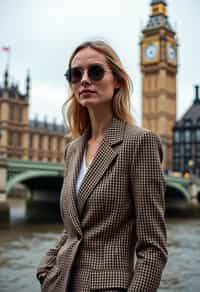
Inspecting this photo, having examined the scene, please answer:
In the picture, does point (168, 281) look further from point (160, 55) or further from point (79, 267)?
point (160, 55)

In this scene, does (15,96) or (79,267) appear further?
(15,96)

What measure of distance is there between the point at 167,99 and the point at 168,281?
141 ft

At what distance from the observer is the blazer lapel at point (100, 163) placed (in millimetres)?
1369

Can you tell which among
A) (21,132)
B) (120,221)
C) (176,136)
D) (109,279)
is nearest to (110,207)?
(120,221)

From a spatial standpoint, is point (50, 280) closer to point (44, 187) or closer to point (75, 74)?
point (75, 74)

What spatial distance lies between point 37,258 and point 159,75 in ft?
135

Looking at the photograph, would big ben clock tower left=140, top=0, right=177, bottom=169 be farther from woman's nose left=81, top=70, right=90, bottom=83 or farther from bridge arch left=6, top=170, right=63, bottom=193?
woman's nose left=81, top=70, right=90, bottom=83

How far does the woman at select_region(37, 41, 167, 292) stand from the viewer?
1.28 m

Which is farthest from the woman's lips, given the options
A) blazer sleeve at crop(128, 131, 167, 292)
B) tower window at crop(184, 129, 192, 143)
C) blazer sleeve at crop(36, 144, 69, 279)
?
tower window at crop(184, 129, 192, 143)

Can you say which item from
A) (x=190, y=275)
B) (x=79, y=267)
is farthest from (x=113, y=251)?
(x=190, y=275)

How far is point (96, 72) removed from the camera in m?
1.47

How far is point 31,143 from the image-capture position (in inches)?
1996

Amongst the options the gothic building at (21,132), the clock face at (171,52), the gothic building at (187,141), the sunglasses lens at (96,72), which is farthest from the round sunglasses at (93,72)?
the clock face at (171,52)

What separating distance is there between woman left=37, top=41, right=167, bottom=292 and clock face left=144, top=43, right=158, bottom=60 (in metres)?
48.9
